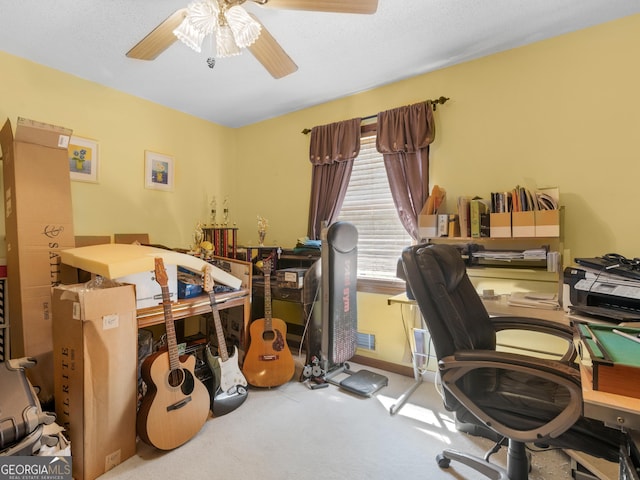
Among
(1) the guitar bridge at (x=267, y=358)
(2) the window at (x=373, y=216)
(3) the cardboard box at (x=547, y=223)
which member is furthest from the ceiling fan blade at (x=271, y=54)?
(1) the guitar bridge at (x=267, y=358)

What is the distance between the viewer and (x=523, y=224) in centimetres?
200

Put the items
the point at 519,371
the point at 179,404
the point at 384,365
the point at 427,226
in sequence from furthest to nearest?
the point at 384,365
the point at 427,226
the point at 179,404
the point at 519,371

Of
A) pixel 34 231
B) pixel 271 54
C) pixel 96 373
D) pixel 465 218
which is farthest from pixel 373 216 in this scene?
pixel 34 231

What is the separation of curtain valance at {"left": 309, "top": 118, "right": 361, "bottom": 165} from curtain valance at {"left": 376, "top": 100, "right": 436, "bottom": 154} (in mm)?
262

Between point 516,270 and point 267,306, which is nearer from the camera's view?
point 516,270

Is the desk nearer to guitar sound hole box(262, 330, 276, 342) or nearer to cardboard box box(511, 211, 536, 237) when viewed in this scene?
guitar sound hole box(262, 330, 276, 342)

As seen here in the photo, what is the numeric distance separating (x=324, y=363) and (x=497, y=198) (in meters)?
1.84

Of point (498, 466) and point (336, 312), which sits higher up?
point (336, 312)

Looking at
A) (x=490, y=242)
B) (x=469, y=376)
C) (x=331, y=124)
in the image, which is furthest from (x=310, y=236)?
(x=469, y=376)

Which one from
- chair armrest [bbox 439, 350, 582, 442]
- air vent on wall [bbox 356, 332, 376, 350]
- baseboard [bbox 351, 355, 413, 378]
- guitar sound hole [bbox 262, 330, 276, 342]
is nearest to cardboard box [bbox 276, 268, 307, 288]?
guitar sound hole [bbox 262, 330, 276, 342]

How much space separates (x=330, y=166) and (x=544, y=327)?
7.33ft

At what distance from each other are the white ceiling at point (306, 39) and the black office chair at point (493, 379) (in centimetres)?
152

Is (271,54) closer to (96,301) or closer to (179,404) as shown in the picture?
(96,301)

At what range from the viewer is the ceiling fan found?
4.65ft
